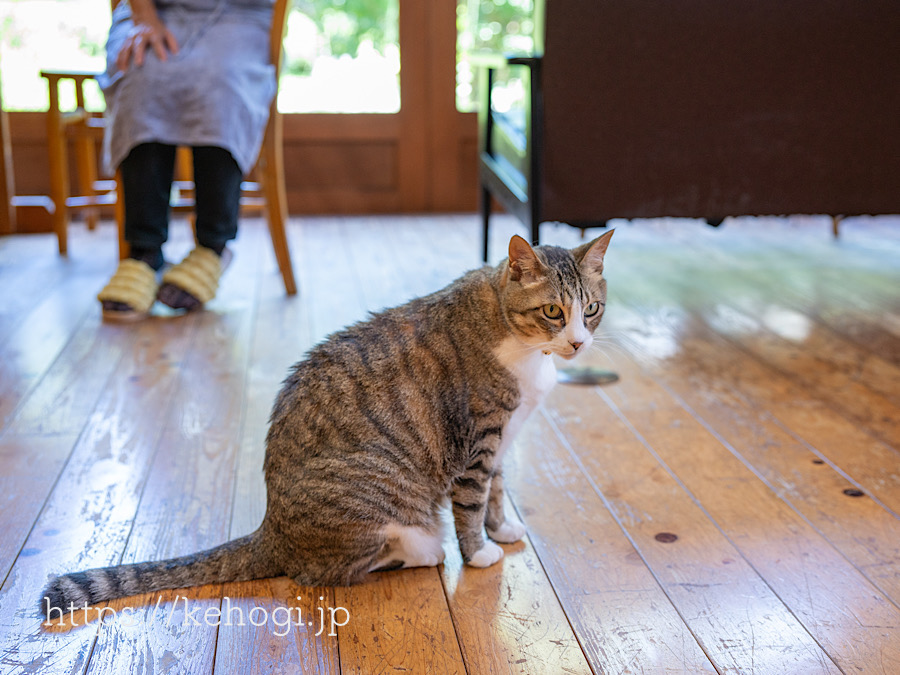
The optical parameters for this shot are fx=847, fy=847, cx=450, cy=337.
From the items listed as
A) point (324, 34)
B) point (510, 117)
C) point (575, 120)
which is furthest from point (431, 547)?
point (324, 34)

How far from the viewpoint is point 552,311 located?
129 centimetres

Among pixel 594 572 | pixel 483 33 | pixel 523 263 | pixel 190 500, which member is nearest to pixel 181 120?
Result: pixel 190 500

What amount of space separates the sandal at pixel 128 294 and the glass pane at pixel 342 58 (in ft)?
6.23

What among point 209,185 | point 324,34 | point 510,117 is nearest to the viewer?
point 209,185

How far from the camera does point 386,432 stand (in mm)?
1304

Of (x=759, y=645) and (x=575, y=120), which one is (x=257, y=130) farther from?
(x=759, y=645)

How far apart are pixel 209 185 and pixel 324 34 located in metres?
1.94

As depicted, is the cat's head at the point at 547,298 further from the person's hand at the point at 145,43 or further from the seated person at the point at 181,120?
the person's hand at the point at 145,43

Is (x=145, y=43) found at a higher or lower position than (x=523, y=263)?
higher

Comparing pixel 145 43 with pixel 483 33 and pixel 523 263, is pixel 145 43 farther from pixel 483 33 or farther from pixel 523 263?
pixel 483 33

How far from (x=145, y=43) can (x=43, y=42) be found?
1926 millimetres

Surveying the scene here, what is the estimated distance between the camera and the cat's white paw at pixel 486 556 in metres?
1.38

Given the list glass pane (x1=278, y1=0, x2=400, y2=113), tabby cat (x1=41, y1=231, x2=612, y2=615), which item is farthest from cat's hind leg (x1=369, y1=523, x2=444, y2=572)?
glass pane (x1=278, y1=0, x2=400, y2=113)

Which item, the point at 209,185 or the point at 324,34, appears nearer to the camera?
the point at 209,185
